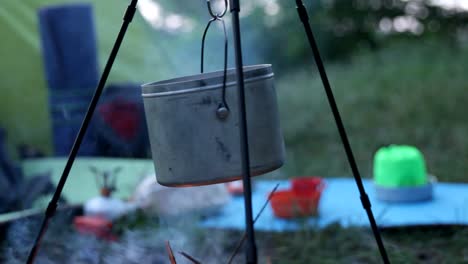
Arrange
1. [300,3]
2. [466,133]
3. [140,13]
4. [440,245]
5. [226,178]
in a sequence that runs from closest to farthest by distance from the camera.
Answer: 1. [226,178]
2. [300,3]
3. [440,245]
4. [140,13]
5. [466,133]

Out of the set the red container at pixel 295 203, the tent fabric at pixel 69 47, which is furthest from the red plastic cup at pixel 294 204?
the tent fabric at pixel 69 47

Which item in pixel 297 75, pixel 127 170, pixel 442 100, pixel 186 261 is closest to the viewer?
pixel 186 261

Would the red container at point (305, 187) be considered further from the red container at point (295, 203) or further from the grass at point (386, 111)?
the grass at point (386, 111)

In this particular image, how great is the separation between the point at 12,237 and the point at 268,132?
67.3 inches

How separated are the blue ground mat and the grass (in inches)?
35.3

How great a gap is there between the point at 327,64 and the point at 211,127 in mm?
7964

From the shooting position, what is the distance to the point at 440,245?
8.91 feet

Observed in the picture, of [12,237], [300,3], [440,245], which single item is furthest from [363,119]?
[300,3]

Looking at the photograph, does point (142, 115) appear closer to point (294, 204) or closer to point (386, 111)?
point (294, 204)

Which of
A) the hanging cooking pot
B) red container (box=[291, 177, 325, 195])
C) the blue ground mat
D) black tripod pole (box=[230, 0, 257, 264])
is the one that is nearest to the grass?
the blue ground mat

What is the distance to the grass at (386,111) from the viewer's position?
4969mm

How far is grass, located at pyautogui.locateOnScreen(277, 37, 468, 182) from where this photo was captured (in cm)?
497

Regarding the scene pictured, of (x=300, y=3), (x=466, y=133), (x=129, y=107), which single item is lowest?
(x=466, y=133)

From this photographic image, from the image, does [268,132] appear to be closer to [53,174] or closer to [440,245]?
[440,245]
